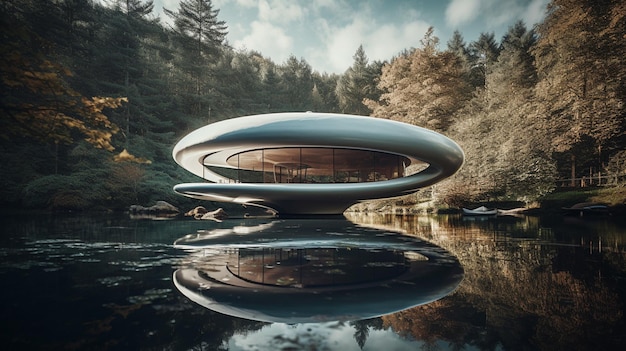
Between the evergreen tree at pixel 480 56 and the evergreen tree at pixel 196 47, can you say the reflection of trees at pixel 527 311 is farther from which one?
the evergreen tree at pixel 480 56

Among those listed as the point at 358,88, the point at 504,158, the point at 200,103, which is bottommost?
the point at 504,158

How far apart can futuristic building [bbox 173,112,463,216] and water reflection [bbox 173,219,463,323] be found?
4407 mm

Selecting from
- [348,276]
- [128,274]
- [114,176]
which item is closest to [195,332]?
[348,276]

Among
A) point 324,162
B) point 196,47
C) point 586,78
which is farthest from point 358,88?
point 324,162

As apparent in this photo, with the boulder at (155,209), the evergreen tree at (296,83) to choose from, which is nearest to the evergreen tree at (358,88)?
the evergreen tree at (296,83)

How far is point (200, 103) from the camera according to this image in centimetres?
3177

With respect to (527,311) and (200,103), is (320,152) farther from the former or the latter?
(200,103)

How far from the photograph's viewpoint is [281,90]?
37812 millimetres

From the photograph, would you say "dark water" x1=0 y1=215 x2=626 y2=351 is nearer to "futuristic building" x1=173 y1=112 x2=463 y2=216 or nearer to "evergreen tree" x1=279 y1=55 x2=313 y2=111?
"futuristic building" x1=173 y1=112 x2=463 y2=216

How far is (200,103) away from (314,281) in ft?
107

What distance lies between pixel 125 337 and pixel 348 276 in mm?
1769

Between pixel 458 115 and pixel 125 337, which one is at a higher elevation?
pixel 458 115

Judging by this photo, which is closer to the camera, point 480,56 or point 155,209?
point 155,209

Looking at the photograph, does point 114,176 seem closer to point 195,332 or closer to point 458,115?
point 195,332
